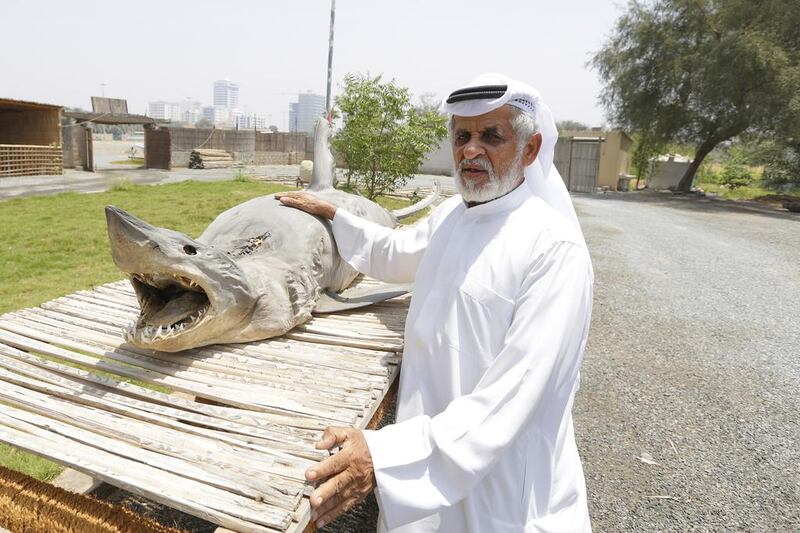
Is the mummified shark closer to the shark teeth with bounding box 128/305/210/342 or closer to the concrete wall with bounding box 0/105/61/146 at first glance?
the shark teeth with bounding box 128/305/210/342

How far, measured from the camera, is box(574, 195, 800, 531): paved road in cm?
296

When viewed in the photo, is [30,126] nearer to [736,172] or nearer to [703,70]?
[703,70]

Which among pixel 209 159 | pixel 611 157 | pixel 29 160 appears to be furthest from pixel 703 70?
pixel 29 160

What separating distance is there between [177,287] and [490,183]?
4.90 feet

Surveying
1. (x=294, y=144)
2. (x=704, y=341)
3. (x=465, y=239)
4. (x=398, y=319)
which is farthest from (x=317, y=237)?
(x=294, y=144)

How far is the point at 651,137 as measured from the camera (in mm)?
20156

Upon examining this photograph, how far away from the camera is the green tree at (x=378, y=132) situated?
9867mm

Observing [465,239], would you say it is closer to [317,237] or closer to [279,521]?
[279,521]

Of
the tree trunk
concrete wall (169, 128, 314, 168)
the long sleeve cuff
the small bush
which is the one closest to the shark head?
the long sleeve cuff

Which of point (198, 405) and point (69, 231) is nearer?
point (198, 405)

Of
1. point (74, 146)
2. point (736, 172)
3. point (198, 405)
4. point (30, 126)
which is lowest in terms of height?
point (198, 405)

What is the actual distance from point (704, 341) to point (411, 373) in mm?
4293

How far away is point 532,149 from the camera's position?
2.08 m

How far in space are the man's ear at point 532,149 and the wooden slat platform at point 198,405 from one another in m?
1.11
